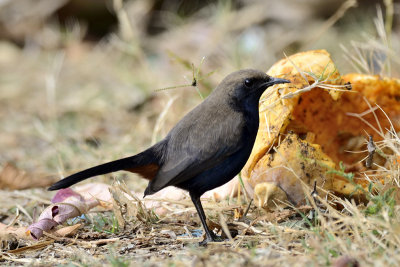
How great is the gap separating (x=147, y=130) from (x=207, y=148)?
A: 3.18 meters

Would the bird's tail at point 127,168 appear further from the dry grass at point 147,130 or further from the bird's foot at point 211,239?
the bird's foot at point 211,239

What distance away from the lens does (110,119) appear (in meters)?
7.32

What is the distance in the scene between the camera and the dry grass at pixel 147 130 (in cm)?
264

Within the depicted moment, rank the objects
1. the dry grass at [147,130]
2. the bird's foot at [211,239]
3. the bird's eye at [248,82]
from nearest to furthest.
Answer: the dry grass at [147,130], the bird's foot at [211,239], the bird's eye at [248,82]

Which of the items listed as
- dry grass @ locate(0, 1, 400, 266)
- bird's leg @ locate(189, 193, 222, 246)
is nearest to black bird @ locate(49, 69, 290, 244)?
bird's leg @ locate(189, 193, 222, 246)

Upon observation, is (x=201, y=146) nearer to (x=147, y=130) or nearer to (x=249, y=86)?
(x=249, y=86)

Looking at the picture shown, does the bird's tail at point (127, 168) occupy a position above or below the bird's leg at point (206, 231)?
above

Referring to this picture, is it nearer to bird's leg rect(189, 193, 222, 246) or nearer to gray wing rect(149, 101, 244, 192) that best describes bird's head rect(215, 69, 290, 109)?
gray wing rect(149, 101, 244, 192)

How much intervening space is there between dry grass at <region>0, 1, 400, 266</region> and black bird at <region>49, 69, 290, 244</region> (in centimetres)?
29

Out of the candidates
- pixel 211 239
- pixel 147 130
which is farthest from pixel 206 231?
pixel 147 130

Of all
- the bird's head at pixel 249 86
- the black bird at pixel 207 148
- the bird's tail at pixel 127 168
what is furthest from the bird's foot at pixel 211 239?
the bird's head at pixel 249 86

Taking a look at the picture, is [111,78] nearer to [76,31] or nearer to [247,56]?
[76,31]


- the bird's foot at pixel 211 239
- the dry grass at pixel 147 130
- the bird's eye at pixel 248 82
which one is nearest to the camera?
the dry grass at pixel 147 130

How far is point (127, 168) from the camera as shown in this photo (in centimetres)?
316
